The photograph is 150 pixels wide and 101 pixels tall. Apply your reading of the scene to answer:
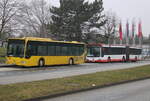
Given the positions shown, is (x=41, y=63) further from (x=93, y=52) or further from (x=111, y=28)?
(x=111, y=28)

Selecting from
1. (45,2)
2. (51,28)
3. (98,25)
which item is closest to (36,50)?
(51,28)

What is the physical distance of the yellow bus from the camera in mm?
26141

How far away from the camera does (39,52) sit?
27.6 metres

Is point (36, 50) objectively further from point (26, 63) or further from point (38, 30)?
point (38, 30)

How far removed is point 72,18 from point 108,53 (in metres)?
15.5

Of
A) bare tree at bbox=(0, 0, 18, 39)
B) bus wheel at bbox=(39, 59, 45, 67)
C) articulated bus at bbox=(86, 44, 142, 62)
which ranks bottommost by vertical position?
bus wheel at bbox=(39, 59, 45, 67)

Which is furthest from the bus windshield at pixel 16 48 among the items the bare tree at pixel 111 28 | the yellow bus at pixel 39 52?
the bare tree at pixel 111 28

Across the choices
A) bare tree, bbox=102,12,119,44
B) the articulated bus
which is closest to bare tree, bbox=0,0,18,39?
the articulated bus

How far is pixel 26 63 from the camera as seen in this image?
85.3ft

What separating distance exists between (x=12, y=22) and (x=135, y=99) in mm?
36059

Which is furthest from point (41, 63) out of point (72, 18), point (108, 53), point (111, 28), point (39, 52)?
point (111, 28)

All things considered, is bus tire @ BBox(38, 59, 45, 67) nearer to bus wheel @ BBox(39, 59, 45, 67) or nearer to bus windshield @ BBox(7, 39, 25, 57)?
bus wheel @ BBox(39, 59, 45, 67)

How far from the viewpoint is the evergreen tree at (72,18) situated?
56.4 meters

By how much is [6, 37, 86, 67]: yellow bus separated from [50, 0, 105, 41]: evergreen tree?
76.7 ft
